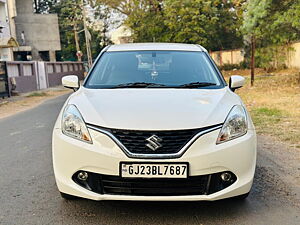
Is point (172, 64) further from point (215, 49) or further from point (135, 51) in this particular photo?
point (215, 49)

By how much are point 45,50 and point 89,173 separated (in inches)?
1501

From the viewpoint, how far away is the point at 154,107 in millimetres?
3193

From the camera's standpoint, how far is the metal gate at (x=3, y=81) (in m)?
18.3

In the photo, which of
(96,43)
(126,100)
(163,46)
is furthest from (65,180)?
(96,43)

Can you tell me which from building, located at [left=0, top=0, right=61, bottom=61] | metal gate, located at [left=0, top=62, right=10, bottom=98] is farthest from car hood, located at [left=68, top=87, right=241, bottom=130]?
building, located at [left=0, top=0, right=61, bottom=61]

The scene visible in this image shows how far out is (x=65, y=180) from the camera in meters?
3.17

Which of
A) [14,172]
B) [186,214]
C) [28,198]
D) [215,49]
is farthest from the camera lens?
[215,49]

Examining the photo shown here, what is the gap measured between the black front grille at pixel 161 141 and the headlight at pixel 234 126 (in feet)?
0.87

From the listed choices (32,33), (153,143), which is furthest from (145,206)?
(32,33)

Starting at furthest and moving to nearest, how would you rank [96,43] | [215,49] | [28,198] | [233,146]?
[96,43] < [215,49] < [28,198] < [233,146]

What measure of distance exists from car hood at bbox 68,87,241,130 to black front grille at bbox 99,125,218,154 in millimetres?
39

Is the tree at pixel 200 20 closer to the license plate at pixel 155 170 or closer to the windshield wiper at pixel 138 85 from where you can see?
the windshield wiper at pixel 138 85

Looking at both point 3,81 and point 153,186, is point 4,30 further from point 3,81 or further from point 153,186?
point 153,186

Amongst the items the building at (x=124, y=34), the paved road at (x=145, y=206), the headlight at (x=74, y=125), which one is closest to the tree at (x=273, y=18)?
the paved road at (x=145, y=206)
